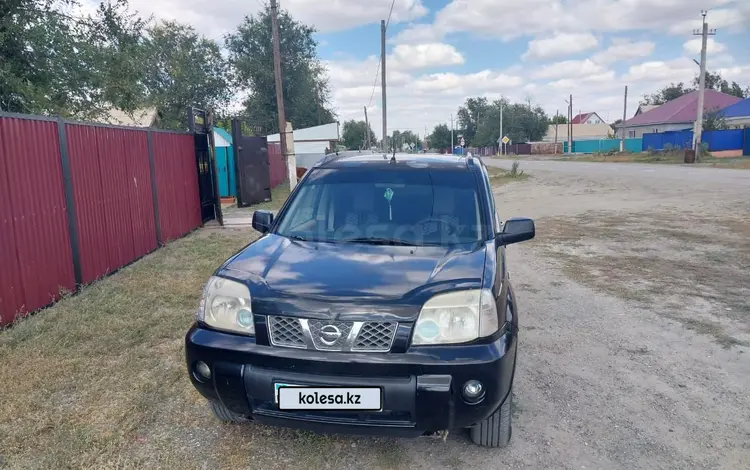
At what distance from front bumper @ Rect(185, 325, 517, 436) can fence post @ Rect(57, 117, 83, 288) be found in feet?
14.3

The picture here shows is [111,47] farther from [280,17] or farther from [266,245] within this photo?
[280,17]

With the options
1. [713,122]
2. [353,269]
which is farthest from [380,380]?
[713,122]

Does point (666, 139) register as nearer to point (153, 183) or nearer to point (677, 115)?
point (677, 115)

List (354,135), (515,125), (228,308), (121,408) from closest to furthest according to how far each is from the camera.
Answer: (228,308)
(121,408)
(515,125)
(354,135)

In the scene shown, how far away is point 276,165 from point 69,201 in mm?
17738

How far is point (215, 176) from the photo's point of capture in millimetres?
11500

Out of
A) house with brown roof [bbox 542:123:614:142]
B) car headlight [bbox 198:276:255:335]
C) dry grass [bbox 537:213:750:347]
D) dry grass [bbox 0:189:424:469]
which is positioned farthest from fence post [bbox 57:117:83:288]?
house with brown roof [bbox 542:123:614:142]

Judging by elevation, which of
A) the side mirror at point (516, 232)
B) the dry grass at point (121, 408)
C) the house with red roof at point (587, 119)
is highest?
the house with red roof at point (587, 119)

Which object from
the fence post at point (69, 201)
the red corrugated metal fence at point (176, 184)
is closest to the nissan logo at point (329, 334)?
the fence post at point (69, 201)

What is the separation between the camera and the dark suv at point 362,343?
2.40 metres

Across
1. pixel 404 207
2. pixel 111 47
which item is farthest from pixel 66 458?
pixel 111 47

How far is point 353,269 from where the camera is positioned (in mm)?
2781

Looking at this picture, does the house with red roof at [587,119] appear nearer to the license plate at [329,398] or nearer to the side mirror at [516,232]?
the side mirror at [516,232]

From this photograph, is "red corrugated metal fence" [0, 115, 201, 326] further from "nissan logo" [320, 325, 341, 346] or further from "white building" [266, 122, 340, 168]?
"white building" [266, 122, 340, 168]
